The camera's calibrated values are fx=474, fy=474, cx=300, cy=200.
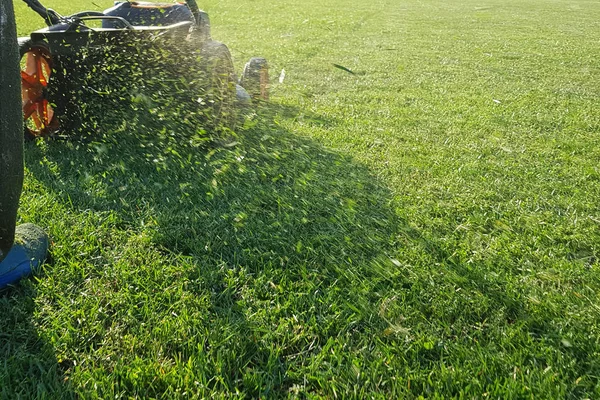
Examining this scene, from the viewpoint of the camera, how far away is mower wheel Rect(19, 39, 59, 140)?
3.30 m

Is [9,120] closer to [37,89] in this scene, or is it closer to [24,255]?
[24,255]

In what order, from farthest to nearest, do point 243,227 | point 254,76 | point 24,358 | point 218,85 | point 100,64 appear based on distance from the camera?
point 254,76 < point 218,85 < point 100,64 < point 243,227 < point 24,358

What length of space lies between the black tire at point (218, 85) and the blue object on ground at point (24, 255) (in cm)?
184

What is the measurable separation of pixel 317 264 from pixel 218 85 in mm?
2162

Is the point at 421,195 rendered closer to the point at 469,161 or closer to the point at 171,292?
the point at 469,161

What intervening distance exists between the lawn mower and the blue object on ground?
1.42m

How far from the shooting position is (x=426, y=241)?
8.96 feet

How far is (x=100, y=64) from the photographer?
3.44 meters

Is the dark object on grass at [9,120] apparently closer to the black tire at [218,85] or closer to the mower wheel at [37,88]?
the mower wheel at [37,88]

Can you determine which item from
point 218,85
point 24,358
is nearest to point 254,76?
point 218,85

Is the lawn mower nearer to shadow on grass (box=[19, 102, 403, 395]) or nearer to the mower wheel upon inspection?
the mower wheel

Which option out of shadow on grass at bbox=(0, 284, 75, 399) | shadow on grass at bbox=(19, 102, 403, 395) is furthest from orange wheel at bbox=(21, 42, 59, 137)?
shadow on grass at bbox=(0, 284, 75, 399)

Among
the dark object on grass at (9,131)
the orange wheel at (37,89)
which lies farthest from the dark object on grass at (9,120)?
the orange wheel at (37,89)

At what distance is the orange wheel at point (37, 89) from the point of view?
Answer: 3.34m
